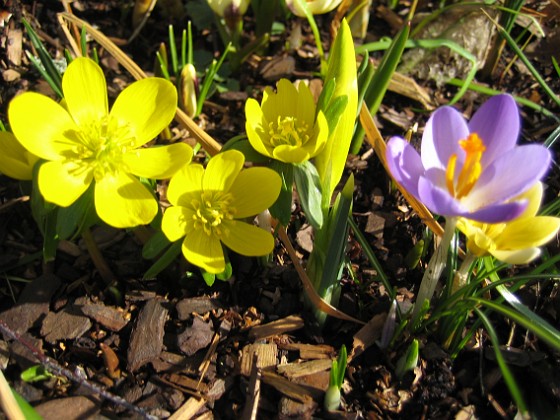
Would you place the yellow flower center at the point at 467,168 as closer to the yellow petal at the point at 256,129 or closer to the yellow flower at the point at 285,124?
the yellow flower at the point at 285,124

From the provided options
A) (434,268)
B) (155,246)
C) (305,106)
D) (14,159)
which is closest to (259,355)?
(155,246)

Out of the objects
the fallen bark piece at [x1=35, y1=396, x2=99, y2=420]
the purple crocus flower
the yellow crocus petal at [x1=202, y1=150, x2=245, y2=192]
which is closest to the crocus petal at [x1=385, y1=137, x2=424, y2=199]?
the purple crocus flower

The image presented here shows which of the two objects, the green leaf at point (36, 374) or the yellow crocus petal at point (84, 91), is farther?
the green leaf at point (36, 374)

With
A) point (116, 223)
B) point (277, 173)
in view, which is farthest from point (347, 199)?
point (116, 223)

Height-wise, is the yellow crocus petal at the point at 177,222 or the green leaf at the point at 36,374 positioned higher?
the yellow crocus petal at the point at 177,222

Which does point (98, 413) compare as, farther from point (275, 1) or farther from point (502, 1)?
point (502, 1)

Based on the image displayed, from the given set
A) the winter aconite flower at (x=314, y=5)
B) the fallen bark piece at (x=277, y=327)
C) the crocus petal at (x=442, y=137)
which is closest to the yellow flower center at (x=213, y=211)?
the fallen bark piece at (x=277, y=327)
